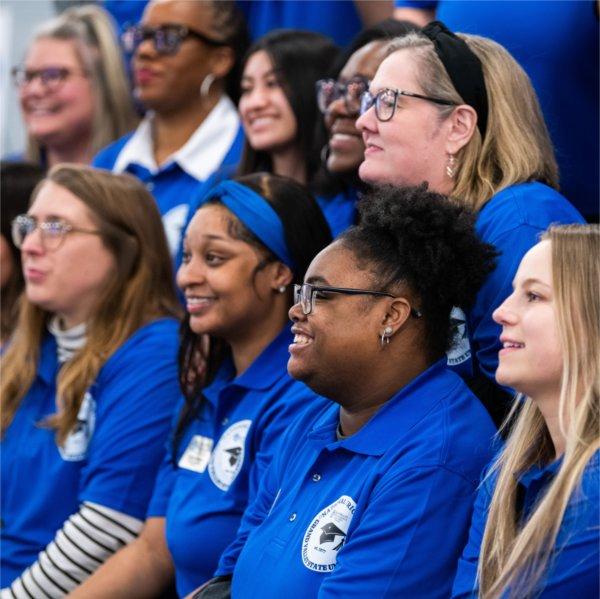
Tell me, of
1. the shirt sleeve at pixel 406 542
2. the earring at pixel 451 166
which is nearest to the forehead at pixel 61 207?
the earring at pixel 451 166

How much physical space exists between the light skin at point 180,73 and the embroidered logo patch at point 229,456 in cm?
213

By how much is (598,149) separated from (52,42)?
9.77 feet

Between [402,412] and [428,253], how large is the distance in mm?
372

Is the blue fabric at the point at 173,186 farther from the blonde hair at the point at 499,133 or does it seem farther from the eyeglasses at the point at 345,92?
the blonde hair at the point at 499,133

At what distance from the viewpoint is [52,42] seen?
587cm

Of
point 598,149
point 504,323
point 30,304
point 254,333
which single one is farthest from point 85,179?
point 504,323

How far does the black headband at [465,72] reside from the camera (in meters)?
3.20

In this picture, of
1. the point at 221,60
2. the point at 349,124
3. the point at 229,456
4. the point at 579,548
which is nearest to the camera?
the point at 579,548

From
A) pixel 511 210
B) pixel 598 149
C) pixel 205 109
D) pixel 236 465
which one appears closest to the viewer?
pixel 511 210

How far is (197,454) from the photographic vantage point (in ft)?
11.6

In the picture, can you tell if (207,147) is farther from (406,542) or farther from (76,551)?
(406,542)

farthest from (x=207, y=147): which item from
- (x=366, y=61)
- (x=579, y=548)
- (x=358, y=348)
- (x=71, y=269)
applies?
(x=579, y=548)

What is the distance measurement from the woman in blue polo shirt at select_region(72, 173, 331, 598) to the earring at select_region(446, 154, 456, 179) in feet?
1.74

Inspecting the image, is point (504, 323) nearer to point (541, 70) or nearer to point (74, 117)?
point (541, 70)
